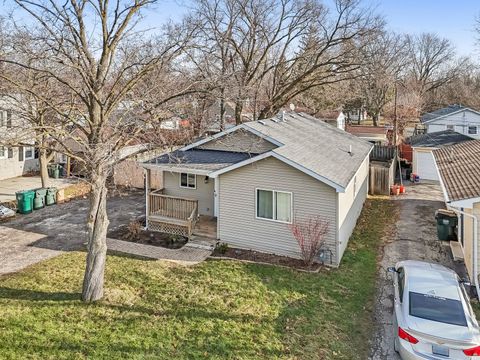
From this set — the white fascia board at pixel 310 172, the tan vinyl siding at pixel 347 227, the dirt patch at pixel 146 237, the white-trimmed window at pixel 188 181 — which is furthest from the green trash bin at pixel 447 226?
the white-trimmed window at pixel 188 181

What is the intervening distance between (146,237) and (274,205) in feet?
18.6

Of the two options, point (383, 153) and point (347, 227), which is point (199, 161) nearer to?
point (347, 227)

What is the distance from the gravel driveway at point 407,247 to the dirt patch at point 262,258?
249cm

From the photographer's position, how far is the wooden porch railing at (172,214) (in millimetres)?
16109

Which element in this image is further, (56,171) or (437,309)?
(56,171)

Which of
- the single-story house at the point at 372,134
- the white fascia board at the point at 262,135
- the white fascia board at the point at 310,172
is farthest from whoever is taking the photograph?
the single-story house at the point at 372,134

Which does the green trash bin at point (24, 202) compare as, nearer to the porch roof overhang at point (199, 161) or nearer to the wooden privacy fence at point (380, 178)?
the porch roof overhang at point (199, 161)

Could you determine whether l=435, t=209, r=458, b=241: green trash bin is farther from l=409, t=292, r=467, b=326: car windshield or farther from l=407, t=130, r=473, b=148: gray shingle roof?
l=407, t=130, r=473, b=148: gray shingle roof

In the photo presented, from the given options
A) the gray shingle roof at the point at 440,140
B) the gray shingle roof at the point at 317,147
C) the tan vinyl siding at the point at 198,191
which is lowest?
the tan vinyl siding at the point at 198,191

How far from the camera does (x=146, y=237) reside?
16047mm

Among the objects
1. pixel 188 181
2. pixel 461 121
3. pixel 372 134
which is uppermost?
pixel 461 121

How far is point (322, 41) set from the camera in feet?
87.4

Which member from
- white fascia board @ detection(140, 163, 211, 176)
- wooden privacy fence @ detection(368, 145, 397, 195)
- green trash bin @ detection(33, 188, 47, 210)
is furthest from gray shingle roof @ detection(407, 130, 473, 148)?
green trash bin @ detection(33, 188, 47, 210)

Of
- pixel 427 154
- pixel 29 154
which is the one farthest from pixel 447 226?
pixel 29 154
